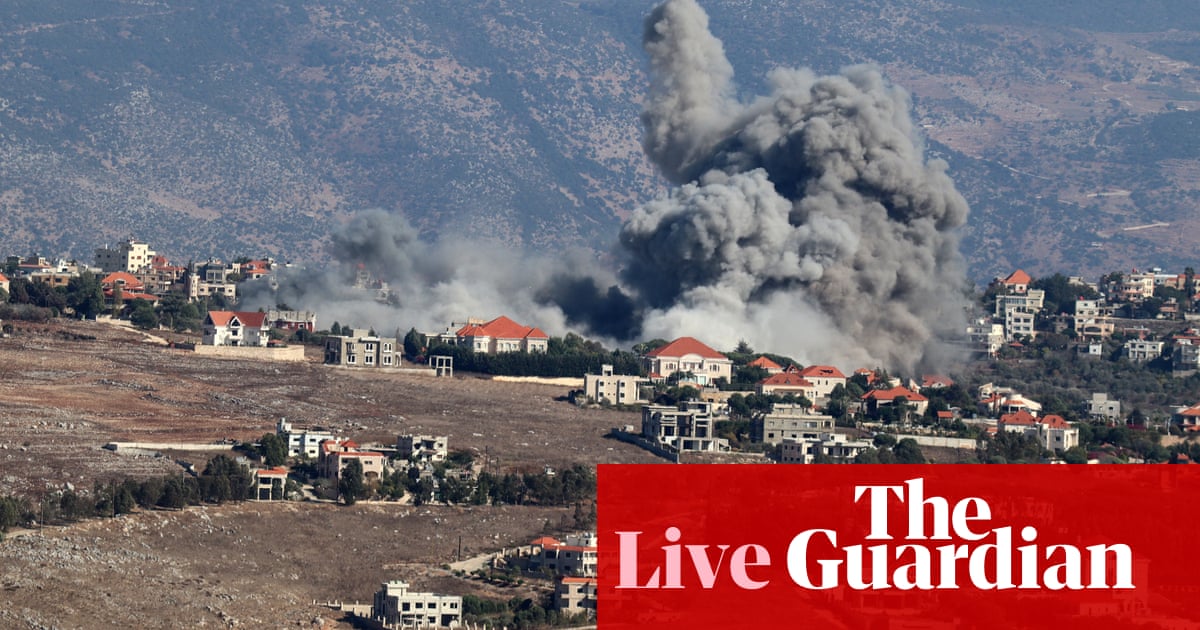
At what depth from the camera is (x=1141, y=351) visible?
14950 centimetres

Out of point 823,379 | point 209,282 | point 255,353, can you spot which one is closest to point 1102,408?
point 823,379

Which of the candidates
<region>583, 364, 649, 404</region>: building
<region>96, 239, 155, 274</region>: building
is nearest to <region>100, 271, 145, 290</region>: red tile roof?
<region>96, 239, 155, 274</region>: building

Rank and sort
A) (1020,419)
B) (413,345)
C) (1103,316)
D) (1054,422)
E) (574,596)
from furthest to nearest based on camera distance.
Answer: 1. (1103,316)
2. (413,345)
3. (1020,419)
4. (1054,422)
5. (574,596)

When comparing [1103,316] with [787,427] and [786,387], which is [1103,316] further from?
[787,427]

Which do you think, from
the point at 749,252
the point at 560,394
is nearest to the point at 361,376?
the point at 560,394

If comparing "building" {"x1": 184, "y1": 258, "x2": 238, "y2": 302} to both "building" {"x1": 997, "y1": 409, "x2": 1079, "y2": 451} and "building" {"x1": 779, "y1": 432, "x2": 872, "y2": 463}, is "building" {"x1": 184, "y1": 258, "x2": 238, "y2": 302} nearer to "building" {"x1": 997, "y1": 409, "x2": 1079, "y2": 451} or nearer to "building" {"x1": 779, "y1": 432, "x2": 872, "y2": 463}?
"building" {"x1": 997, "y1": 409, "x2": 1079, "y2": 451}

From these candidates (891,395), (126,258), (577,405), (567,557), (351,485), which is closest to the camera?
(567,557)

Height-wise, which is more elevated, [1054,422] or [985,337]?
[985,337]

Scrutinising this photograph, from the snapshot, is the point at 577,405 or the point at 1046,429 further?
the point at 1046,429

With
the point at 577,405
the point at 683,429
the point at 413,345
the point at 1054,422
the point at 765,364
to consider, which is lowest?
the point at 683,429

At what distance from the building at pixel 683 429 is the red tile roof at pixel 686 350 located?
14.5 metres

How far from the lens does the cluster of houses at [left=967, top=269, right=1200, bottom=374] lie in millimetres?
149375

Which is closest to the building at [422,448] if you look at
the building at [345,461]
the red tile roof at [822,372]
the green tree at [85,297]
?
the building at [345,461]

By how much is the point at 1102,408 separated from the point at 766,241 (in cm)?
1637
